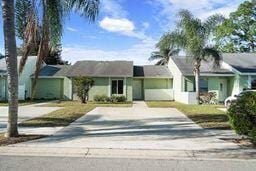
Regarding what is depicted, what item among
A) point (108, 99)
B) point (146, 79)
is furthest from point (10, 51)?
point (146, 79)

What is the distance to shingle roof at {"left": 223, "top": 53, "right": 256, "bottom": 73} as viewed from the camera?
34.9 metres

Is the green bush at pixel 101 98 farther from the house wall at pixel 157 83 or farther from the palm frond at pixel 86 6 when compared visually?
the palm frond at pixel 86 6

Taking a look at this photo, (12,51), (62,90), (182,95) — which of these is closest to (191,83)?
(182,95)

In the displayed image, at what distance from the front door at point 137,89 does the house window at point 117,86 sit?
10.5ft

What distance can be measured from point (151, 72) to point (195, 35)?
11.7 m

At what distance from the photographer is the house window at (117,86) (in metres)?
37.6

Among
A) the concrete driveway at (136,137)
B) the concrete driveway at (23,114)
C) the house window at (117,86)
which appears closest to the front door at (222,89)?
the house window at (117,86)

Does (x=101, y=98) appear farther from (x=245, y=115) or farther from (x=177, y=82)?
(x=245, y=115)

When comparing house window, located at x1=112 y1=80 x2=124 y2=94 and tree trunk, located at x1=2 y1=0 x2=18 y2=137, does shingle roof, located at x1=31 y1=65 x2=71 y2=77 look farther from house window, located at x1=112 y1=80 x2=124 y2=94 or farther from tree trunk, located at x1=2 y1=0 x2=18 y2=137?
tree trunk, located at x1=2 y1=0 x2=18 y2=137

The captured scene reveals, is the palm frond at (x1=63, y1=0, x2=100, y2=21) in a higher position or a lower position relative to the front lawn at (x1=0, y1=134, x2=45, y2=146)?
higher

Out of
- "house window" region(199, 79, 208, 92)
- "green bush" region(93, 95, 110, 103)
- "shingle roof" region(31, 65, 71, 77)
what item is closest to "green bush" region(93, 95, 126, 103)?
"green bush" region(93, 95, 110, 103)

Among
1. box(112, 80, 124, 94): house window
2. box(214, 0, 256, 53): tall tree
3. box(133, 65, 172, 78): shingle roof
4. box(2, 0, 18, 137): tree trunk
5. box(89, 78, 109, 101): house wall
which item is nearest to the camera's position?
box(2, 0, 18, 137): tree trunk

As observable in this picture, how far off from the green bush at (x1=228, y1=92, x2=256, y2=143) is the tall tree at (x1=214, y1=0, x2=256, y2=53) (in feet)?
139

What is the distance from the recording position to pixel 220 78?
36.2 meters
